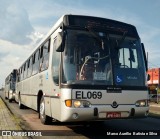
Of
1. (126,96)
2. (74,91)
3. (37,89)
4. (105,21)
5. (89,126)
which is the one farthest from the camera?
(37,89)

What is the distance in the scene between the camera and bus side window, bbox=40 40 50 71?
458 inches

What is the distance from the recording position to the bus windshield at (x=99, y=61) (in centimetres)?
893

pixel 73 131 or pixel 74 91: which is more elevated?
pixel 74 91

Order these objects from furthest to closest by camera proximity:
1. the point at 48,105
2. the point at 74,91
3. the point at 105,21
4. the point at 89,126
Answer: the point at 89,126
the point at 48,105
the point at 105,21
the point at 74,91

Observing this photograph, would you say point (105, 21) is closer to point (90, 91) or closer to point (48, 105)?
point (90, 91)

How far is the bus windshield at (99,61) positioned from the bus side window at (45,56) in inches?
98.3

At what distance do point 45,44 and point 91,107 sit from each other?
4.47 m

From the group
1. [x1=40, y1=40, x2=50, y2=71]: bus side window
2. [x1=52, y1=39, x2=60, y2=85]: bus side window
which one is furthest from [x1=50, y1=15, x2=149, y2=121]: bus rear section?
[x1=40, y1=40, x2=50, y2=71]: bus side window

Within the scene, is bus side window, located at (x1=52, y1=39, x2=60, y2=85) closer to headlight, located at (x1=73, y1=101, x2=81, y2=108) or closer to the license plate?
headlight, located at (x1=73, y1=101, x2=81, y2=108)

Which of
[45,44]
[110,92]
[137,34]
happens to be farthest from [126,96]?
[45,44]

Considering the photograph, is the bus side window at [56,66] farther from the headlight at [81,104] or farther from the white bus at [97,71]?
the headlight at [81,104]

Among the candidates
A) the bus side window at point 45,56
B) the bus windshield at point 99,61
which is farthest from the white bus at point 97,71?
the bus side window at point 45,56

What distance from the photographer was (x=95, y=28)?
956 cm

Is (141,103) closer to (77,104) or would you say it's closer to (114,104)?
(114,104)
